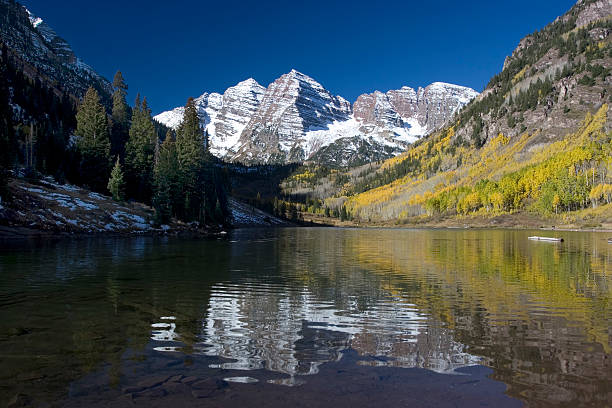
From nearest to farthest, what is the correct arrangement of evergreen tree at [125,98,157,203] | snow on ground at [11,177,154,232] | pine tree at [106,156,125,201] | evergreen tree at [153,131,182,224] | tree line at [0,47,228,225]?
1. snow on ground at [11,177,154,232]
2. evergreen tree at [153,131,182,224]
3. pine tree at [106,156,125,201]
4. tree line at [0,47,228,225]
5. evergreen tree at [125,98,157,203]

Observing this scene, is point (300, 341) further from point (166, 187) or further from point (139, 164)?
point (139, 164)

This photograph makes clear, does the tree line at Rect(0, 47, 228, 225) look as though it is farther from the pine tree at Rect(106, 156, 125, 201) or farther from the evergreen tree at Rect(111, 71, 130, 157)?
the evergreen tree at Rect(111, 71, 130, 157)

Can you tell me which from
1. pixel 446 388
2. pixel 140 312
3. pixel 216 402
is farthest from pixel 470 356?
pixel 140 312

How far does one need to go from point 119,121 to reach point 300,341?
140590mm

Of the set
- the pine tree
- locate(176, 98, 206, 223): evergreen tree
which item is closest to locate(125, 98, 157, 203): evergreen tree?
locate(176, 98, 206, 223): evergreen tree

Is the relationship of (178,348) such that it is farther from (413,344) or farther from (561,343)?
(561,343)

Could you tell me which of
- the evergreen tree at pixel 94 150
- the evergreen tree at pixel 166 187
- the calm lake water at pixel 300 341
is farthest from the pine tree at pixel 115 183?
the calm lake water at pixel 300 341

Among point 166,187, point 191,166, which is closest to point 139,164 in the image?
point 191,166

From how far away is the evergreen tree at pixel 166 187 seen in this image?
78.9m

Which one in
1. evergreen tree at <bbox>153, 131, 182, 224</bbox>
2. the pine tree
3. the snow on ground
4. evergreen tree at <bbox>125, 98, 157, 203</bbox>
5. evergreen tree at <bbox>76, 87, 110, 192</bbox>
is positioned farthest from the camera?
evergreen tree at <bbox>125, 98, 157, 203</bbox>

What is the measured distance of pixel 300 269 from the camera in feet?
107

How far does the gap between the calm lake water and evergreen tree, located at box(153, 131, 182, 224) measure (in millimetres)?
53857

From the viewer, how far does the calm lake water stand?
860cm

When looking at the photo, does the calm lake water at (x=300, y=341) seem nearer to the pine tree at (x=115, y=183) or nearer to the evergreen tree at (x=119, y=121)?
the pine tree at (x=115, y=183)
